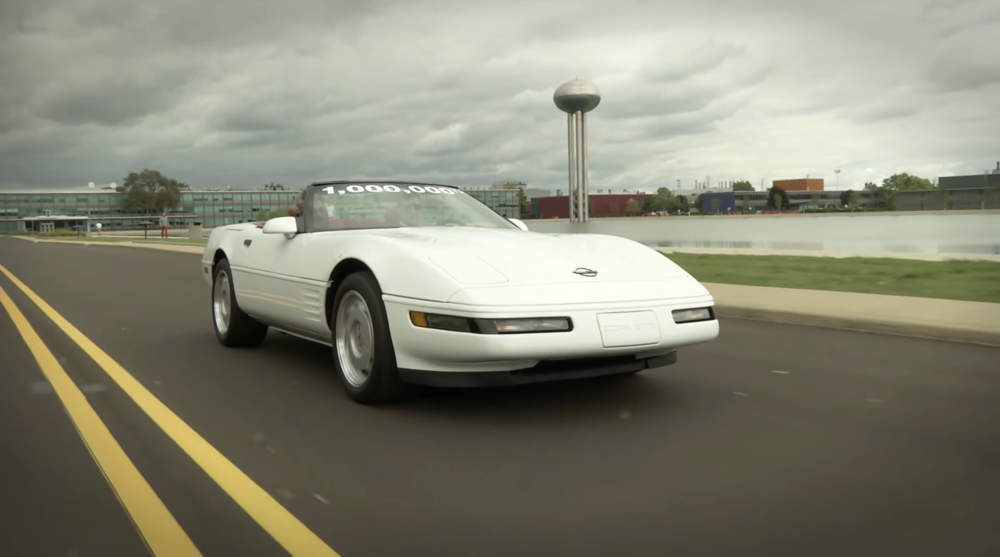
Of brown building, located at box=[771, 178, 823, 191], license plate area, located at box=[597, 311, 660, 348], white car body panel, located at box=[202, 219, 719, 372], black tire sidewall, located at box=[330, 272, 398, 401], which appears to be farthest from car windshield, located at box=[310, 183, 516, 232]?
brown building, located at box=[771, 178, 823, 191]

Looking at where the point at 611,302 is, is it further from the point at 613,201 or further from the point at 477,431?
the point at 613,201

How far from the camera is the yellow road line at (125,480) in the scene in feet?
8.86

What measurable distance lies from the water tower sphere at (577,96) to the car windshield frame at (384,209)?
82.7 meters

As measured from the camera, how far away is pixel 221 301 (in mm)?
7113

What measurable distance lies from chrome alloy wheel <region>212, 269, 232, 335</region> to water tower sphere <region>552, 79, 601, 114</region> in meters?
82.0

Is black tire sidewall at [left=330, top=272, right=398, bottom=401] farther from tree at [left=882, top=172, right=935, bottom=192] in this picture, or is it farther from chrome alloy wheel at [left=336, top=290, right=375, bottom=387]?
tree at [left=882, top=172, right=935, bottom=192]

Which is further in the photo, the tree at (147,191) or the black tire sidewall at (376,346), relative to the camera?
the tree at (147,191)

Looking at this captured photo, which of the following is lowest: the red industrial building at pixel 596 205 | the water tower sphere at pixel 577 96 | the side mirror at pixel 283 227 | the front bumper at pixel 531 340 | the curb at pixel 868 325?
the curb at pixel 868 325

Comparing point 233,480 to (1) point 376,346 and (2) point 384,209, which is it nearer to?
(1) point 376,346

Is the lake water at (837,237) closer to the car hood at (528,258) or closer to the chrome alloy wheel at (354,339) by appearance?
the car hood at (528,258)

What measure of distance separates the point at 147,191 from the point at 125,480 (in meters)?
121

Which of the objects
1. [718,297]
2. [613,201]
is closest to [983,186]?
[613,201]

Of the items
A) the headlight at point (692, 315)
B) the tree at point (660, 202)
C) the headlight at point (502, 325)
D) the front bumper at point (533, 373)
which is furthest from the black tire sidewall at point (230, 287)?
the tree at point (660, 202)

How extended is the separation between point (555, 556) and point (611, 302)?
1774mm
